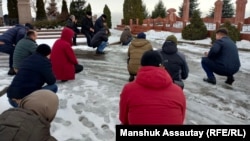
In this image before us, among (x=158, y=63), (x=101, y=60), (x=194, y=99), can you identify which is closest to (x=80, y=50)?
(x=101, y=60)

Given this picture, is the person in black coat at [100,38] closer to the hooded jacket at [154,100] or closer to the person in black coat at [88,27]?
the person in black coat at [88,27]

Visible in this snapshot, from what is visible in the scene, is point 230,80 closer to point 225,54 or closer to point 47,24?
point 225,54

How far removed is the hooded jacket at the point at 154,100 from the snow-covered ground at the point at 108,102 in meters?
1.72

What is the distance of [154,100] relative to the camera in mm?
2514

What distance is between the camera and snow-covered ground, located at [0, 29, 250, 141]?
14.7 feet

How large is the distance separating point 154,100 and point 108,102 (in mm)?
3254

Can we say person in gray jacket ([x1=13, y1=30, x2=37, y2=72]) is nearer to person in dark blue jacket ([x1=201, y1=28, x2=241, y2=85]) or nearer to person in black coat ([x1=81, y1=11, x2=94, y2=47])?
person in dark blue jacket ([x1=201, y1=28, x2=241, y2=85])

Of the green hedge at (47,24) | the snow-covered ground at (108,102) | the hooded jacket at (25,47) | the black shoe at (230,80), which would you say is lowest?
the snow-covered ground at (108,102)

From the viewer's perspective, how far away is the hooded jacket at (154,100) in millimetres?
2510

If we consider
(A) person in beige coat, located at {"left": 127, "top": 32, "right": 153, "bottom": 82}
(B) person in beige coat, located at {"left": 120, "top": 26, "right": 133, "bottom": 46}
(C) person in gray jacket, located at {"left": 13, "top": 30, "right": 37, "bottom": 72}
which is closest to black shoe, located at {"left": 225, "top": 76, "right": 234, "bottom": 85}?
(A) person in beige coat, located at {"left": 127, "top": 32, "right": 153, "bottom": 82}

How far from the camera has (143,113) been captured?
2537mm

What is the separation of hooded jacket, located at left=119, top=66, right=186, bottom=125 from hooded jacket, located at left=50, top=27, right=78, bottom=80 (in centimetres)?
443

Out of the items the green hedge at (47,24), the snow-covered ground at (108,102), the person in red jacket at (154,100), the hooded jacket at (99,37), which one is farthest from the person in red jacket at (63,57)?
the green hedge at (47,24)

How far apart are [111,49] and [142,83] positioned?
34.2 feet
